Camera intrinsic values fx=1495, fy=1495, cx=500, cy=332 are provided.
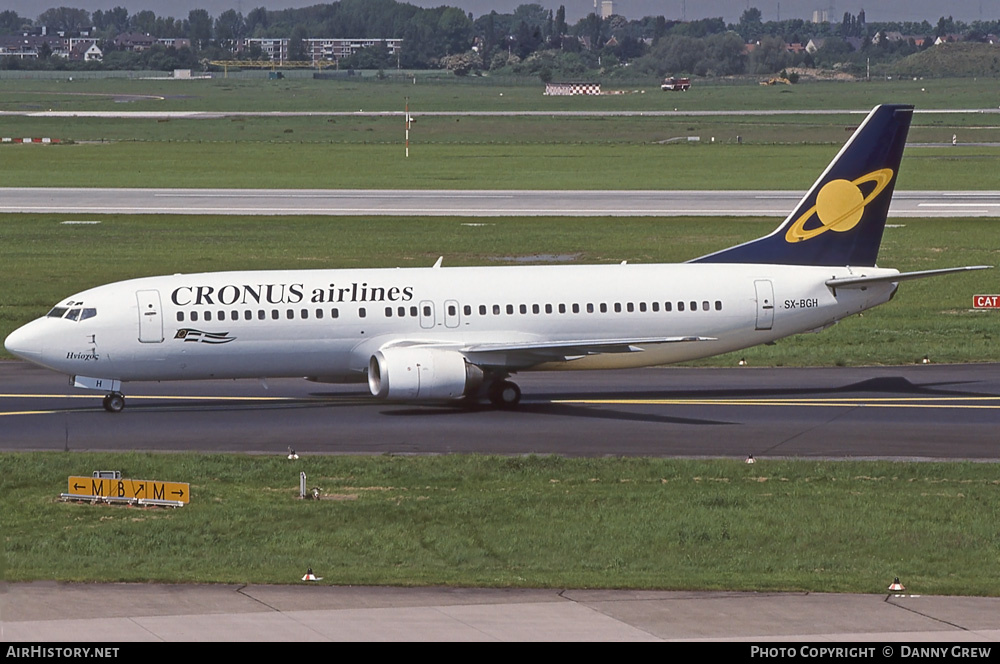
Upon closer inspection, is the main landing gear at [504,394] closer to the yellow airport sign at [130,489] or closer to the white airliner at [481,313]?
the white airliner at [481,313]

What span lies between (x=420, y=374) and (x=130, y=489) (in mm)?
10345

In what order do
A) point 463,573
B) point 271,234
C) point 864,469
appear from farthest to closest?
point 271,234
point 864,469
point 463,573

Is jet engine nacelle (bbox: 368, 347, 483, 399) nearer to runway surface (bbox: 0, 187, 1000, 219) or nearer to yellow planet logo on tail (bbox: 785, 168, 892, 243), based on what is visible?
yellow planet logo on tail (bbox: 785, 168, 892, 243)

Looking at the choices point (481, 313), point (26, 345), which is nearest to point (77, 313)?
point (26, 345)

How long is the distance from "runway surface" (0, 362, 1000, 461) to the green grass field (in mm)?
2066

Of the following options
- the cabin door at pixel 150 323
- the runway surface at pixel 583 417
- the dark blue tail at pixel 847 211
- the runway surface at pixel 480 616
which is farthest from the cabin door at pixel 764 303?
the runway surface at pixel 480 616

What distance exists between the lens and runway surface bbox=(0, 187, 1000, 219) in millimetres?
89562

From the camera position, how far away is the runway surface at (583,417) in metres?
36.1

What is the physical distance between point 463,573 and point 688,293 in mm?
18858

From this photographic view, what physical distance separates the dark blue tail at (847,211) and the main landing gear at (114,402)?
54.2 feet

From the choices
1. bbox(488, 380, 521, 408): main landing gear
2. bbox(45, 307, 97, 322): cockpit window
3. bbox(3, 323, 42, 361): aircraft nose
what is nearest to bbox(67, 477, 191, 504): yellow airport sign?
bbox(3, 323, 42, 361): aircraft nose

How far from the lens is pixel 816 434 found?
37.3 meters
